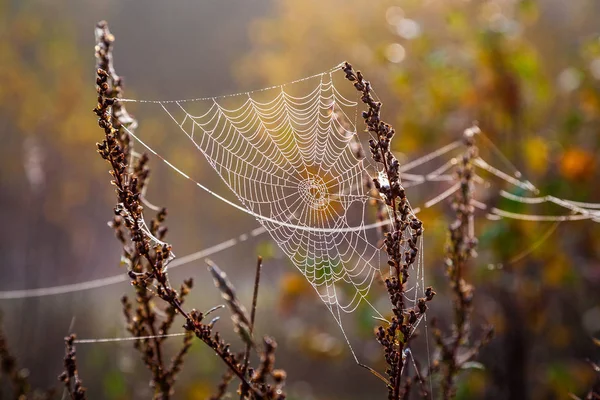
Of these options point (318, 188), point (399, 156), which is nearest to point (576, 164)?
point (399, 156)

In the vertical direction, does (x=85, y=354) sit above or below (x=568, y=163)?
below

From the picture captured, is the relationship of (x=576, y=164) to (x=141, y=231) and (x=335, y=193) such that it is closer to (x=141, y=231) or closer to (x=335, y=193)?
(x=335, y=193)

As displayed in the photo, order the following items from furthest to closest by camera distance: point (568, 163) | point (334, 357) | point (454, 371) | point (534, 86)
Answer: point (334, 357)
point (568, 163)
point (534, 86)
point (454, 371)

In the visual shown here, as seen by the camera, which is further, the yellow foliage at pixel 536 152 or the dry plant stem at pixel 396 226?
the yellow foliage at pixel 536 152

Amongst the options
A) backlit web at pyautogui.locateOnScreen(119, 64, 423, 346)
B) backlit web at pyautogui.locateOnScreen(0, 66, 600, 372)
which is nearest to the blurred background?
backlit web at pyautogui.locateOnScreen(0, 66, 600, 372)

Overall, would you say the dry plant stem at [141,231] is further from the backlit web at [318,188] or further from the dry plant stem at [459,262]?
the dry plant stem at [459,262]

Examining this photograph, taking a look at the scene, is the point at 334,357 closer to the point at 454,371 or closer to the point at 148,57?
the point at 454,371

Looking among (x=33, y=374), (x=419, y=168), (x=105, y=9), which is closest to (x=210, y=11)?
(x=105, y=9)

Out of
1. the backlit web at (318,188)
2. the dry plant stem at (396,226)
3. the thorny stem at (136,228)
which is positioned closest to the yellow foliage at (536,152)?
the backlit web at (318,188)

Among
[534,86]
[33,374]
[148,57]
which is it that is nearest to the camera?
[534,86]
